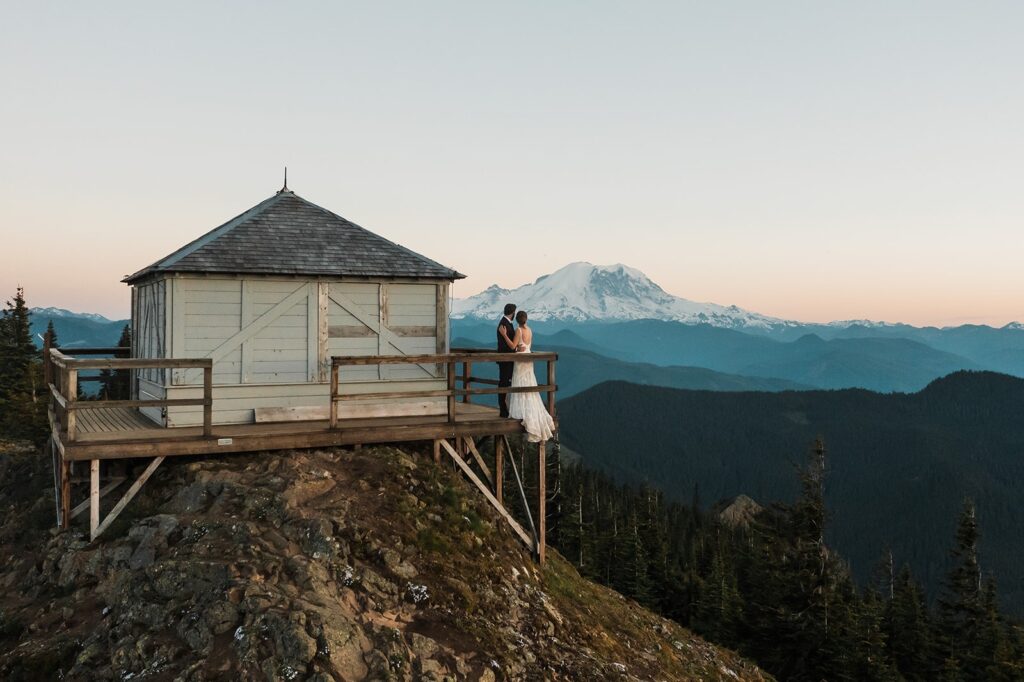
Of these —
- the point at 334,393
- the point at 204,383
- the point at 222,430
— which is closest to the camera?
the point at 204,383

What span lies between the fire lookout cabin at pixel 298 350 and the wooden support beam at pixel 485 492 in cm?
4

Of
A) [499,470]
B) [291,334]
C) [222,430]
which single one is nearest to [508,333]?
[499,470]

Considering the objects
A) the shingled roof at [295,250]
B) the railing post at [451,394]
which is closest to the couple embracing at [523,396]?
the railing post at [451,394]

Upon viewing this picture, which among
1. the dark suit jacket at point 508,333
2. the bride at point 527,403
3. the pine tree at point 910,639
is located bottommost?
the pine tree at point 910,639

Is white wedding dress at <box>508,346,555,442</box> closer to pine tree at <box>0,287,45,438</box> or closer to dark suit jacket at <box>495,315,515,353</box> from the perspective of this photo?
dark suit jacket at <box>495,315,515,353</box>

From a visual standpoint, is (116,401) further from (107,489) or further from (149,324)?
(149,324)

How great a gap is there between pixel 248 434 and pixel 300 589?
425 centimetres

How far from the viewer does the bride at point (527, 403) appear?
57.5 feet

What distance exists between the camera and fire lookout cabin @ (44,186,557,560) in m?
15.8

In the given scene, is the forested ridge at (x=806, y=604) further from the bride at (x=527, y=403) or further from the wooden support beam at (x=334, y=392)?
the wooden support beam at (x=334, y=392)

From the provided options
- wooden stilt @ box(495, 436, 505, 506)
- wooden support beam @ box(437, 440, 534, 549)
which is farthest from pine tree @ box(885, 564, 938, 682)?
wooden support beam @ box(437, 440, 534, 549)

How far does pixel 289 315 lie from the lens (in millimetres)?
17328

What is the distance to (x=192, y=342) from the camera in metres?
16.5

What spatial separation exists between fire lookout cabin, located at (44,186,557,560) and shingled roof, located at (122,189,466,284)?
43 millimetres
